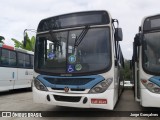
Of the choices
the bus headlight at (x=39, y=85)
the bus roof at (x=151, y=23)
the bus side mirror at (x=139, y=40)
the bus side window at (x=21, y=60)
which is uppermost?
the bus roof at (x=151, y=23)

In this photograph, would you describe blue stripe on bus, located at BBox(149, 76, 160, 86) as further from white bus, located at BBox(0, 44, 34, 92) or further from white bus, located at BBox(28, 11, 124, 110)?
white bus, located at BBox(0, 44, 34, 92)

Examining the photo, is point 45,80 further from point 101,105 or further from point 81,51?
point 101,105

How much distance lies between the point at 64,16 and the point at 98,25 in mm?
1198

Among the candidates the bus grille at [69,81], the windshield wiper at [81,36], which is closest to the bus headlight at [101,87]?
the bus grille at [69,81]

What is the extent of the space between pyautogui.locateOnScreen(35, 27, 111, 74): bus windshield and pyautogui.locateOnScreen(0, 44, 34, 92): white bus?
20.5 feet

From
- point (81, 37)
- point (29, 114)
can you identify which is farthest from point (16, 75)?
point (81, 37)

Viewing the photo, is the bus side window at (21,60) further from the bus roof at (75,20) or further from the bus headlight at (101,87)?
the bus headlight at (101,87)

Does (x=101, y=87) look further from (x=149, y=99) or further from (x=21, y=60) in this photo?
(x=21, y=60)

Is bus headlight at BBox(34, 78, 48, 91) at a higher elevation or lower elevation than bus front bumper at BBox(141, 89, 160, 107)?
higher

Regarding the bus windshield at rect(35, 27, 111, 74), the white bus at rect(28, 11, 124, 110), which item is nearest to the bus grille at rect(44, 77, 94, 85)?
the white bus at rect(28, 11, 124, 110)

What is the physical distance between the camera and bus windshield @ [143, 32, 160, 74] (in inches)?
306

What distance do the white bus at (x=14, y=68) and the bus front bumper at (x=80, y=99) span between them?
21.8 ft

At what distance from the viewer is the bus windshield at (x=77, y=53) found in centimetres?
763

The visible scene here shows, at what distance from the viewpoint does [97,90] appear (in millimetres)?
7391
